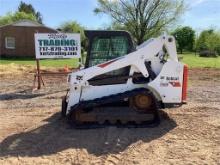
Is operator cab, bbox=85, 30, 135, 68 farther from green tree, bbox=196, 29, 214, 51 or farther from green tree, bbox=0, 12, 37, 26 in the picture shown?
green tree, bbox=0, 12, 37, 26

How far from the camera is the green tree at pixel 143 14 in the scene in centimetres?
4334

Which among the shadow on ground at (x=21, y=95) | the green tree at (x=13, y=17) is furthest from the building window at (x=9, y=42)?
the green tree at (x=13, y=17)

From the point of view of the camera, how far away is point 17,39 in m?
48.2

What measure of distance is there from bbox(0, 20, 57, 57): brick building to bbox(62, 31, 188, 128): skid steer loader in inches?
1554

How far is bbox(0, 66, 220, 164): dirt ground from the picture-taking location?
7328mm

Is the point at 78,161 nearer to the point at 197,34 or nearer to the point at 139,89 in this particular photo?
the point at 139,89

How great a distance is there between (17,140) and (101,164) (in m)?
2.23

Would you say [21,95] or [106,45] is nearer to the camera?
[106,45]

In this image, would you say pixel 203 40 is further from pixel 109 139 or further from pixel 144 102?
pixel 109 139

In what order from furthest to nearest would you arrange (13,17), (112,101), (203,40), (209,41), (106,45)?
1. (203,40)
2. (13,17)
3. (209,41)
4. (106,45)
5. (112,101)

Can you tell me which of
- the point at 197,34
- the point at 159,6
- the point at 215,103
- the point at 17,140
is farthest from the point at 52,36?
the point at 197,34

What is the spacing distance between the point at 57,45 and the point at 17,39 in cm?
3354

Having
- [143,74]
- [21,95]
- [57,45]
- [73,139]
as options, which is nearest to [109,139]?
[73,139]

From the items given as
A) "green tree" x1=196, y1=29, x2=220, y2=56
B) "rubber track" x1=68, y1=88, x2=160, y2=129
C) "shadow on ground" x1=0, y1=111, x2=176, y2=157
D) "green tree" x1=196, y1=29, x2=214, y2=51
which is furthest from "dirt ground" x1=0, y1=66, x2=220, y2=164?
"green tree" x1=196, y1=29, x2=214, y2=51
